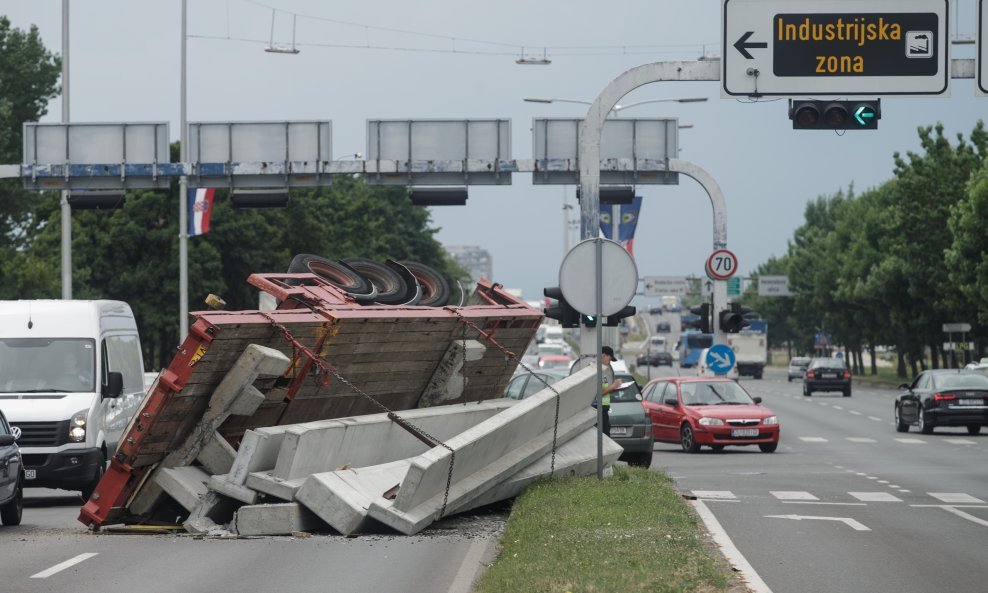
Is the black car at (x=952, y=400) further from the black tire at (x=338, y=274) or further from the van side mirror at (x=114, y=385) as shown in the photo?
the van side mirror at (x=114, y=385)

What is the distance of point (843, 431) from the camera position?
38688mm

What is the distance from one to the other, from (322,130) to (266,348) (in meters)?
21.5

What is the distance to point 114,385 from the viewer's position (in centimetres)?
1911

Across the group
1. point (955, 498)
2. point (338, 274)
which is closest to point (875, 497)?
point (955, 498)

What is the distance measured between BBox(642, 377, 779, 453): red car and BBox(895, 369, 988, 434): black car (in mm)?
6836

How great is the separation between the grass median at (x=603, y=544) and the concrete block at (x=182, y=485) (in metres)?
3.07

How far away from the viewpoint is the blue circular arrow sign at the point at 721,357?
104 feet

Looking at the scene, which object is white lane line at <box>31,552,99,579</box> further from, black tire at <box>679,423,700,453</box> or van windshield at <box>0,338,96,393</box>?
black tire at <box>679,423,700,453</box>

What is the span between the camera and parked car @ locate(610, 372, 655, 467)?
24875 millimetres

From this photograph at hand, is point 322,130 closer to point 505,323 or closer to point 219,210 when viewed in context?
point 505,323

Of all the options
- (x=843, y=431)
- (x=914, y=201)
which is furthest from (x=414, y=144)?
(x=914, y=201)

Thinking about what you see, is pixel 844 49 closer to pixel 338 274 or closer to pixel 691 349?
pixel 338 274

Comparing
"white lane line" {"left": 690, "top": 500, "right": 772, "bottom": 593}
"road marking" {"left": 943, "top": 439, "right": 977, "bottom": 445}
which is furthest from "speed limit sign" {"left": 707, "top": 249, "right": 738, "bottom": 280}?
"white lane line" {"left": 690, "top": 500, "right": 772, "bottom": 593}

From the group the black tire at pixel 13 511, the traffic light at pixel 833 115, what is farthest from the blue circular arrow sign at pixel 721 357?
the black tire at pixel 13 511
